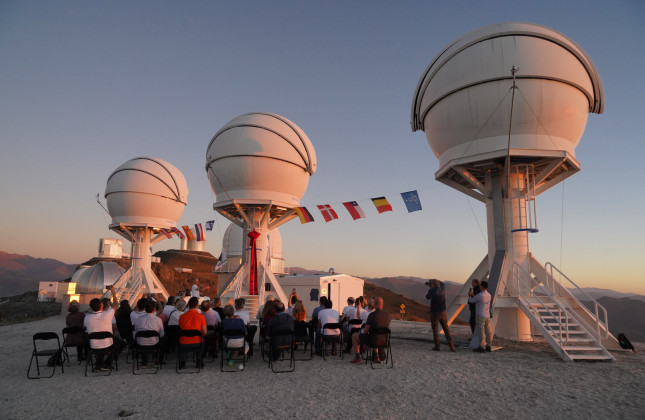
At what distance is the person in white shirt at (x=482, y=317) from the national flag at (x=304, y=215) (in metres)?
9.59

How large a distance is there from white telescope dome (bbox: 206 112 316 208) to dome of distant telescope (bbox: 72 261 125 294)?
13.7m

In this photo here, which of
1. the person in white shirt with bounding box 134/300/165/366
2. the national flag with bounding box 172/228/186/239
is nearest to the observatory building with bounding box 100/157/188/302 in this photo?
the national flag with bounding box 172/228/186/239

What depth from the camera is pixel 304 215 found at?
60.5 feet

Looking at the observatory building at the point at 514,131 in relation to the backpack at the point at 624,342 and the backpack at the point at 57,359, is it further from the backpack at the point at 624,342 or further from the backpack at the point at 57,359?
the backpack at the point at 57,359

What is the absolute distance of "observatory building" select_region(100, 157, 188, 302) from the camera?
23.6 metres

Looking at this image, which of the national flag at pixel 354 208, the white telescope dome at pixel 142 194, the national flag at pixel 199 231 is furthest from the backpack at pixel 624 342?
the white telescope dome at pixel 142 194

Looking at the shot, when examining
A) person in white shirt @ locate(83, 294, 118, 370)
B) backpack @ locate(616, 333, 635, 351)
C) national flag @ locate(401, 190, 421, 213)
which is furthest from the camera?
national flag @ locate(401, 190, 421, 213)

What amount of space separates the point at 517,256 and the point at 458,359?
513 cm

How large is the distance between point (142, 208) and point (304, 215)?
37.7 feet

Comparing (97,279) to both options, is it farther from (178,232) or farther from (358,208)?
(358,208)

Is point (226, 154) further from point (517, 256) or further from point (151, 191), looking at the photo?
point (517, 256)

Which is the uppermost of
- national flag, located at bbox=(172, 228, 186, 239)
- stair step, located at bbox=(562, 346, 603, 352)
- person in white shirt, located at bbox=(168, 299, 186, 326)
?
national flag, located at bbox=(172, 228, 186, 239)

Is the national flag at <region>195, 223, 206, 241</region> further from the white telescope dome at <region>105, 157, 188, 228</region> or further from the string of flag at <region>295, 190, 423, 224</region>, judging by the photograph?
the string of flag at <region>295, 190, 423, 224</region>

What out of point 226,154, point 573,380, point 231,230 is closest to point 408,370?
point 573,380
